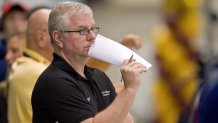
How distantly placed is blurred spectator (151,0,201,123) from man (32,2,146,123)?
289 inches

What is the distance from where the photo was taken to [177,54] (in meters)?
13.9

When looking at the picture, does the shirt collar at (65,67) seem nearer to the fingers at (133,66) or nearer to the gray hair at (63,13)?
the gray hair at (63,13)

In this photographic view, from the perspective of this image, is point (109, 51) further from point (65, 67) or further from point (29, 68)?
point (29, 68)

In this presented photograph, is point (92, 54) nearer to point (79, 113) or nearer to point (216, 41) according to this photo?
point (79, 113)

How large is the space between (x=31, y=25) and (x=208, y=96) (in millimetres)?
2950

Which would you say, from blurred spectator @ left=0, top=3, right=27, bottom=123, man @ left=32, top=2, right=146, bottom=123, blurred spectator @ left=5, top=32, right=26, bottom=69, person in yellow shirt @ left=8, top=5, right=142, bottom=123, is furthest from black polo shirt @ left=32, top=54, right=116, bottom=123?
blurred spectator @ left=0, top=3, right=27, bottom=123

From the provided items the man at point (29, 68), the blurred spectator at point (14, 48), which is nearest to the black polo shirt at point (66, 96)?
the man at point (29, 68)

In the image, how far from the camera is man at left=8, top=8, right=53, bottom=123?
292 inches

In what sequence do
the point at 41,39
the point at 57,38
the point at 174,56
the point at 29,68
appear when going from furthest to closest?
1. the point at 174,56
2. the point at 41,39
3. the point at 29,68
4. the point at 57,38

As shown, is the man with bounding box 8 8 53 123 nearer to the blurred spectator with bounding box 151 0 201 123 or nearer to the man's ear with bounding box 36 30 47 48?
the man's ear with bounding box 36 30 47 48

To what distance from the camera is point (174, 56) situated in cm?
1387

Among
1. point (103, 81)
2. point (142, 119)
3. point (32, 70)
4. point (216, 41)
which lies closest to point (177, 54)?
point (142, 119)

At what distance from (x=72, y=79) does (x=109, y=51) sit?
0.25m

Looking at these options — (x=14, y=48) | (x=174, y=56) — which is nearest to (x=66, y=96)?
(x=14, y=48)
